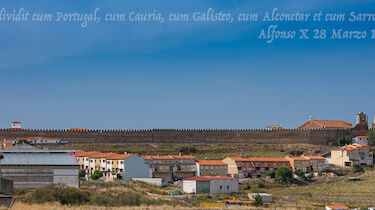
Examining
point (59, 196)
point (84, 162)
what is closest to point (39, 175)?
point (59, 196)

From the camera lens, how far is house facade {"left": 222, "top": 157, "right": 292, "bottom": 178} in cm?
4433

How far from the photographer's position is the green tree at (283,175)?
4256 cm

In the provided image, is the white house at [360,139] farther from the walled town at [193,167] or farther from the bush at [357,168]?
the bush at [357,168]

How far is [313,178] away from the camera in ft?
146

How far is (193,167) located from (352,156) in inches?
663

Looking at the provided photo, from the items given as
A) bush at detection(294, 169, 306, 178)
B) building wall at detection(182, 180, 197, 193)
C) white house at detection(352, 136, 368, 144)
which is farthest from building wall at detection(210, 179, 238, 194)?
A: white house at detection(352, 136, 368, 144)

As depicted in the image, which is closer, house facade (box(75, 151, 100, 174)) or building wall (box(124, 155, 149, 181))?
building wall (box(124, 155, 149, 181))

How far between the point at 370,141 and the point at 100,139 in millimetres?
31948

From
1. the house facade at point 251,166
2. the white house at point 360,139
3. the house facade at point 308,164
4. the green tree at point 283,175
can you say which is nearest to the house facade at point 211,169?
the house facade at point 251,166

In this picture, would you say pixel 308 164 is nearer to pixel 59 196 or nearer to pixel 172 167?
pixel 172 167

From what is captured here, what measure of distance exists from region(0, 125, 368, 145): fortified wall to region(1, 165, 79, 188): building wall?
3333cm

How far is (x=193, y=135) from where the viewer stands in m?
61.3

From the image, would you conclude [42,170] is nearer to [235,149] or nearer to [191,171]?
[191,171]

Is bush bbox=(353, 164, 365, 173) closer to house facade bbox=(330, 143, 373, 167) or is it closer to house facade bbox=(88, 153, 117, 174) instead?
house facade bbox=(330, 143, 373, 167)
